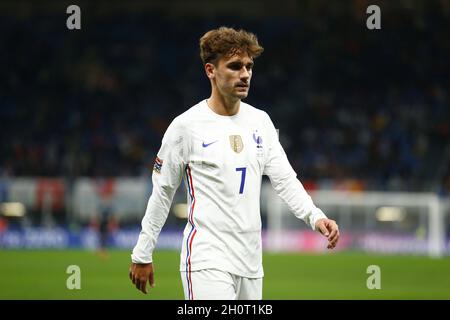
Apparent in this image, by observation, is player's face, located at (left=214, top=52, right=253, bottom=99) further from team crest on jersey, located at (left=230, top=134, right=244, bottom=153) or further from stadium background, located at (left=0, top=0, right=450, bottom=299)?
stadium background, located at (left=0, top=0, right=450, bottom=299)

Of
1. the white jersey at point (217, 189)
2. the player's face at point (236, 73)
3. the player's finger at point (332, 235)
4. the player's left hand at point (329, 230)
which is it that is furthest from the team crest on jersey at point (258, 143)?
the player's finger at point (332, 235)

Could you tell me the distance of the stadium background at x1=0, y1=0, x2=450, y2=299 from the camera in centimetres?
2911

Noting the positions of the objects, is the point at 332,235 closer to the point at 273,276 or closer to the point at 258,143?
the point at 258,143

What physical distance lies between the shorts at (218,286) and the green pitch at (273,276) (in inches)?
332

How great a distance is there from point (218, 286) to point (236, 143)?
0.85 metres

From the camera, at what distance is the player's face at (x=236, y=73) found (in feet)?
17.9

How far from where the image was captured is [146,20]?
118ft

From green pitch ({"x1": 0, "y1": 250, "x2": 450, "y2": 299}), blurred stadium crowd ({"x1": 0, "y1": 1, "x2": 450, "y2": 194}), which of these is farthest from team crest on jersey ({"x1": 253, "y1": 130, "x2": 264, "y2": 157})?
blurred stadium crowd ({"x1": 0, "y1": 1, "x2": 450, "y2": 194})

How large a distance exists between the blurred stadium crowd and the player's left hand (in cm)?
2361

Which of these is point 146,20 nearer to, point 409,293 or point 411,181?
point 411,181

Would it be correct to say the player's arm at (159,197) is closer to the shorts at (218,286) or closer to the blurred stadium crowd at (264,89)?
the shorts at (218,286)
